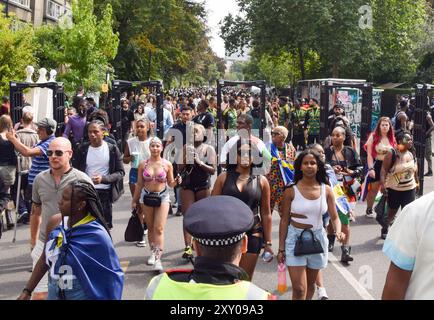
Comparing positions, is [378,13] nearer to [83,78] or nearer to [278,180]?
[83,78]

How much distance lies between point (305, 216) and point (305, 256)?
361 millimetres

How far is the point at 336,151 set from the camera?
332 inches

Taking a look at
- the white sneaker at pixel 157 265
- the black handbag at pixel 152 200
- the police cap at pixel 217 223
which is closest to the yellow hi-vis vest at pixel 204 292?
the police cap at pixel 217 223

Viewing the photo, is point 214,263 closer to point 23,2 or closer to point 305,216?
point 305,216

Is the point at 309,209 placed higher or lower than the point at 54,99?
lower

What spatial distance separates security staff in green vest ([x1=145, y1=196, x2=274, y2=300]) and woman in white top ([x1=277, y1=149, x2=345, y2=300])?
2.62 meters

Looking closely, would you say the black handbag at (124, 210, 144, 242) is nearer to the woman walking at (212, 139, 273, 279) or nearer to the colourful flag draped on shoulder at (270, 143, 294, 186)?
the colourful flag draped on shoulder at (270, 143, 294, 186)

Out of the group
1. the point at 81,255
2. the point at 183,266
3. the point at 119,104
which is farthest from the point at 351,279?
the point at 119,104

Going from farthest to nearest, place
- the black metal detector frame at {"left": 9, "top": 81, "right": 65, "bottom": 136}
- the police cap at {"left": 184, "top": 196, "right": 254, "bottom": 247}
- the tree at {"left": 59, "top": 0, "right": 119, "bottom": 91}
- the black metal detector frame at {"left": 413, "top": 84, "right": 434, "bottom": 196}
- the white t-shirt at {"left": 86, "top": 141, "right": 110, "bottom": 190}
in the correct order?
the tree at {"left": 59, "top": 0, "right": 119, "bottom": 91} → the black metal detector frame at {"left": 413, "top": 84, "right": 434, "bottom": 196} → the black metal detector frame at {"left": 9, "top": 81, "right": 65, "bottom": 136} → the white t-shirt at {"left": 86, "top": 141, "right": 110, "bottom": 190} → the police cap at {"left": 184, "top": 196, "right": 254, "bottom": 247}

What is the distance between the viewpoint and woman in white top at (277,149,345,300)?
17.5 ft

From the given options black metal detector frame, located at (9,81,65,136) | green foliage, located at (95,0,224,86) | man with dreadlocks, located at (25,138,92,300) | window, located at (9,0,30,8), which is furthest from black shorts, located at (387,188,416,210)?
green foliage, located at (95,0,224,86)

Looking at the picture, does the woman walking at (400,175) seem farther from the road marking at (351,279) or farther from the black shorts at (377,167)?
the road marking at (351,279)

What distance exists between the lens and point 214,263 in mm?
2615
